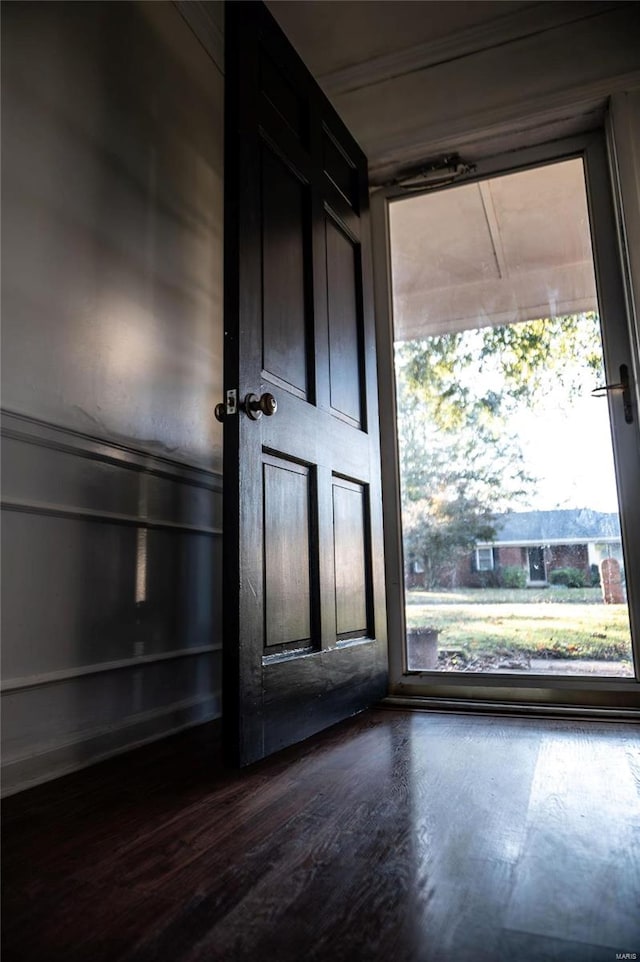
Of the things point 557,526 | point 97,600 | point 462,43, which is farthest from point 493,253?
point 97,600

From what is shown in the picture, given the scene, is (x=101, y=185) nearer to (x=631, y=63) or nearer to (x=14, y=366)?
(x=14, y=366)

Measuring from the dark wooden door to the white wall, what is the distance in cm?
37

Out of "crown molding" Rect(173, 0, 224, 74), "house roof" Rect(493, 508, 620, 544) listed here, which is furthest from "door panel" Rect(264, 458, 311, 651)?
"crown molding" Rect(173, 0, 224, 74)

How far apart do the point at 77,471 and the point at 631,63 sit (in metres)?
2.32

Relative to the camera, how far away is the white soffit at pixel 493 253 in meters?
2.34

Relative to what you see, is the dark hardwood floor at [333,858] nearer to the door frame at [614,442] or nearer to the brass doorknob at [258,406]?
the door frame at [614,442]

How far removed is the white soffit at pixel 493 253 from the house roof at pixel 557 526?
738 millimetres

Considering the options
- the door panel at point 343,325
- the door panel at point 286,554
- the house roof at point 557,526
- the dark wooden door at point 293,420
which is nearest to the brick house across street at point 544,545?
the house roof at point 557,526

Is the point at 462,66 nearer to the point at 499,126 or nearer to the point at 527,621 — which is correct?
the point at 499,126

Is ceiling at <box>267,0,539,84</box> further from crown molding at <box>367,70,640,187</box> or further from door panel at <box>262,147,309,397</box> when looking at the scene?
door panel at <box>262,147,309,397</box>

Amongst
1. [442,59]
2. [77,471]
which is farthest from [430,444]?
[442,59]

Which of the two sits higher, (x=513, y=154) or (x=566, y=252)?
(x=513, y=154)

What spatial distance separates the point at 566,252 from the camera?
7.67ft

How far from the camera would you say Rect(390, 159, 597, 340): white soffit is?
2.34 metres
